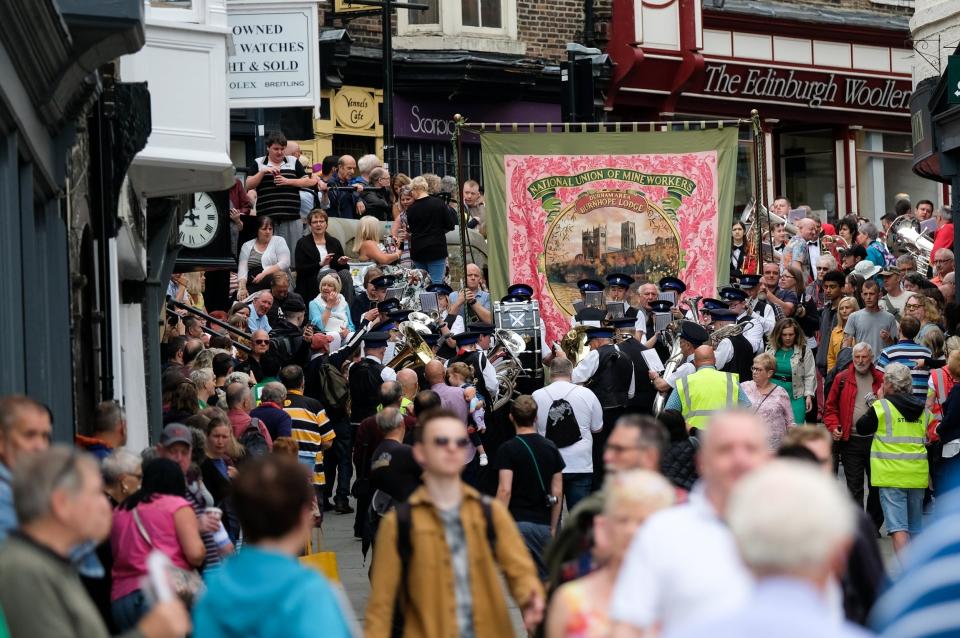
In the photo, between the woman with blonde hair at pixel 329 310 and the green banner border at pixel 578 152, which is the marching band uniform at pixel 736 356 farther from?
the green banner border at pixel 578 152

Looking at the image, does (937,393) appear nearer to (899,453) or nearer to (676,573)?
(899,453)

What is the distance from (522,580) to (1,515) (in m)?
1.97

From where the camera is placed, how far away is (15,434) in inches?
284

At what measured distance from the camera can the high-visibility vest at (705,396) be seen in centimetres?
1587

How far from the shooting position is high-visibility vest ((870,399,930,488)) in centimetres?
1529

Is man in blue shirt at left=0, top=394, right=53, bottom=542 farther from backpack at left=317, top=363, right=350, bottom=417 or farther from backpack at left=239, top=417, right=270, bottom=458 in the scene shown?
backpack at left=317, top=363, right=350, bottom=417

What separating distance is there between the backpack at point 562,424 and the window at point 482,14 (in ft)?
69.7

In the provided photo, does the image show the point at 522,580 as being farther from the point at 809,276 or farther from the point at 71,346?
the point at 809,276

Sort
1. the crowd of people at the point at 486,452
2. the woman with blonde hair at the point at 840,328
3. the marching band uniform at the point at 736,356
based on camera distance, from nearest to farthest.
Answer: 1. the crowd of people at the point at 486,452
2. the marching band uniform at the point at 736,356
3. the woman with blonde hair at the point at 840,328

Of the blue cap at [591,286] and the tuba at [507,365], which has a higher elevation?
the blue cap at [591,286]

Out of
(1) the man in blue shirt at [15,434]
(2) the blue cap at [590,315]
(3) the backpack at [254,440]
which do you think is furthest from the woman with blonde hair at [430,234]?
(1) the man in blue shirt at [15,434]

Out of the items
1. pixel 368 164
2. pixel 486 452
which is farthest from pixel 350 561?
pixel 368 164

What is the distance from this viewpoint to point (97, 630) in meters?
5.89

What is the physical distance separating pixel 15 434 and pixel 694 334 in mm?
11524
